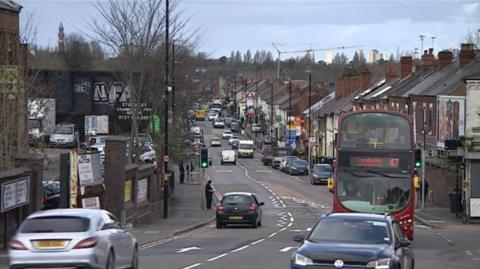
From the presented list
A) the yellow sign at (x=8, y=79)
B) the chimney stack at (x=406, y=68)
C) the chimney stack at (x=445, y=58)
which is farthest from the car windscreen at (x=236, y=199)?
the chimney stack at (x=406, y=68)

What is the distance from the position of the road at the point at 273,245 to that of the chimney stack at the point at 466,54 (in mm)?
13737

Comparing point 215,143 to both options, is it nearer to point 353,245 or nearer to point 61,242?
point 61,242

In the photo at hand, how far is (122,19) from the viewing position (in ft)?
182

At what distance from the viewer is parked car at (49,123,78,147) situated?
245 ft

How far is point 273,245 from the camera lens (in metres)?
31.8

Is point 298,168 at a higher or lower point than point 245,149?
lower

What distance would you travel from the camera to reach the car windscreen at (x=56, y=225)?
1761 cm

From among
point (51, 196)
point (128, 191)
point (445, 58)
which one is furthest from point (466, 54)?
point (51, 196)

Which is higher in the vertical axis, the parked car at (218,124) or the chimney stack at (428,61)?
the chimney stack at (428,61)

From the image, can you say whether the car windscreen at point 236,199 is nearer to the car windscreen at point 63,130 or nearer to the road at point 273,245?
the road at point 273,245

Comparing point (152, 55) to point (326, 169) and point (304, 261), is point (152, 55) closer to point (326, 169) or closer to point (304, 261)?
point (326, 169)

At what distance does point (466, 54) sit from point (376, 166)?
38.8m

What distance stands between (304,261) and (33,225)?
16.4 feet

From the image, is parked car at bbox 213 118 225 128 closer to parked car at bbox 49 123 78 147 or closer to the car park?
the car park
